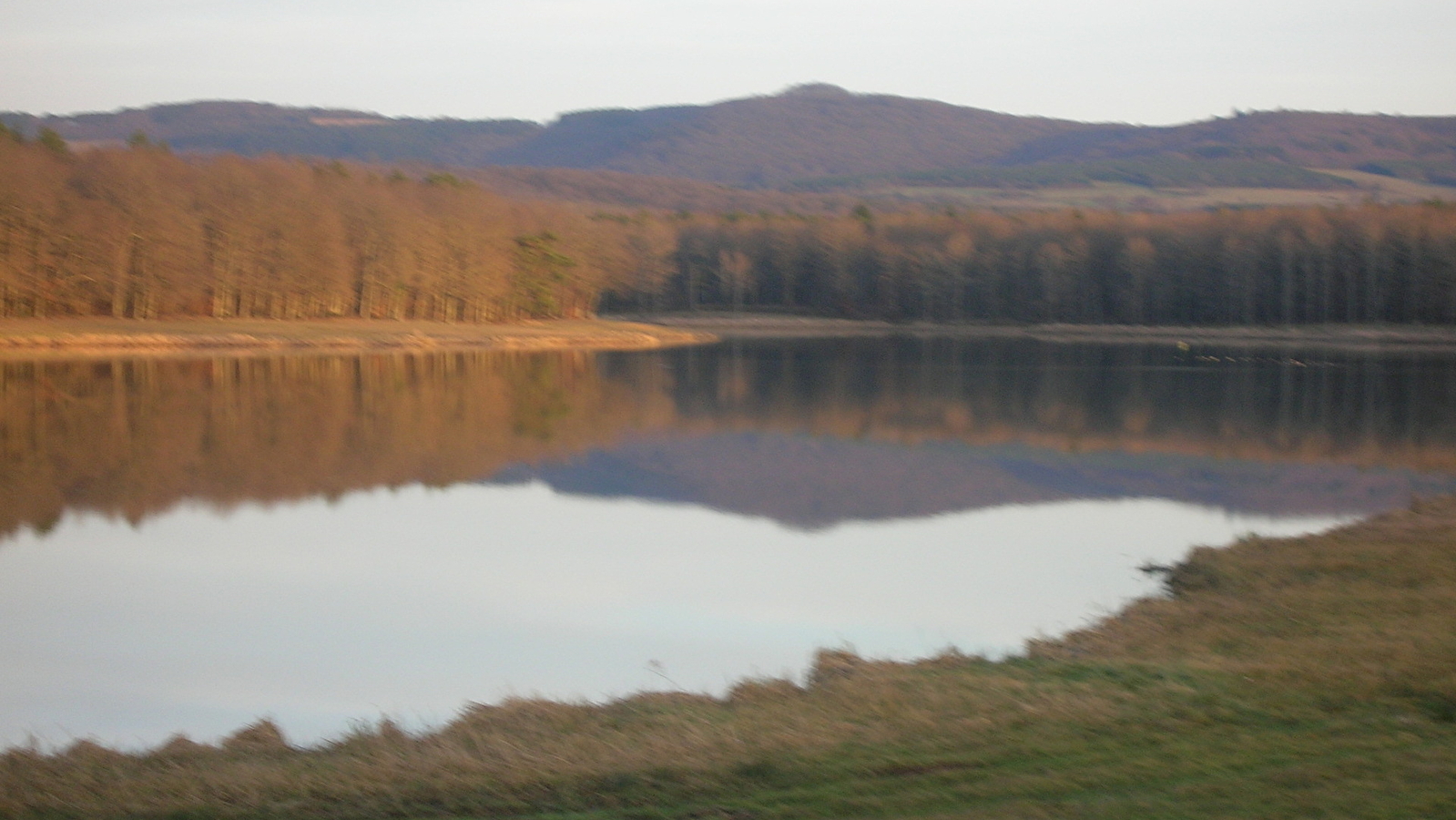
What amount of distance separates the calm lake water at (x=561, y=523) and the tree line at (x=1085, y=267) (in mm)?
49022

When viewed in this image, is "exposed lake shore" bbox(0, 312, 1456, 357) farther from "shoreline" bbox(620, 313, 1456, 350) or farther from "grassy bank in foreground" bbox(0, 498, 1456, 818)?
"grassy bank in foreground" bbox(0, 498, 1456, 818)

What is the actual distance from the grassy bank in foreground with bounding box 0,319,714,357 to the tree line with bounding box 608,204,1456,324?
25.2 meters

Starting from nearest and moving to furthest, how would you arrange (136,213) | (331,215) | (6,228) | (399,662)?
1. (399,662)
2. (6,228)
3. (136,213)
4. (331,215)

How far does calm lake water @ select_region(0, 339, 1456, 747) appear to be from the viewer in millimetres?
10578

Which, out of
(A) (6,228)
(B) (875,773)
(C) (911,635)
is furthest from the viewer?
(A) (6,228)

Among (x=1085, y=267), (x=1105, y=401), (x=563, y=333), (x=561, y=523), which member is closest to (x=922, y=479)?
(x=561, y=523)

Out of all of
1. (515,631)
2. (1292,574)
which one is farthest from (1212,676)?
(515,631)

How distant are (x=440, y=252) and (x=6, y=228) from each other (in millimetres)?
25522

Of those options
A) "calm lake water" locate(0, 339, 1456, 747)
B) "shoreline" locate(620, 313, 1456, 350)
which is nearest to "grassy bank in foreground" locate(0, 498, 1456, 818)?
"calm lake water" locate(0, 339, 1456, 747)

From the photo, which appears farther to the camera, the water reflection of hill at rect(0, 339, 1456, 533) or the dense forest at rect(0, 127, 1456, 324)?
the dense forest at rect(0, 127, 1456, 324)

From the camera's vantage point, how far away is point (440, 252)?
72250mm

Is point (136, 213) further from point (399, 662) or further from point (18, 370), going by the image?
point (399, 662)

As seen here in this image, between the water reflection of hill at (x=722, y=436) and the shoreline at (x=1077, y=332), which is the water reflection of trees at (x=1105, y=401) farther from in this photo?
the shoreline at (x=1077, y=332)

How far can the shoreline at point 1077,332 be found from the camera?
78500mm
